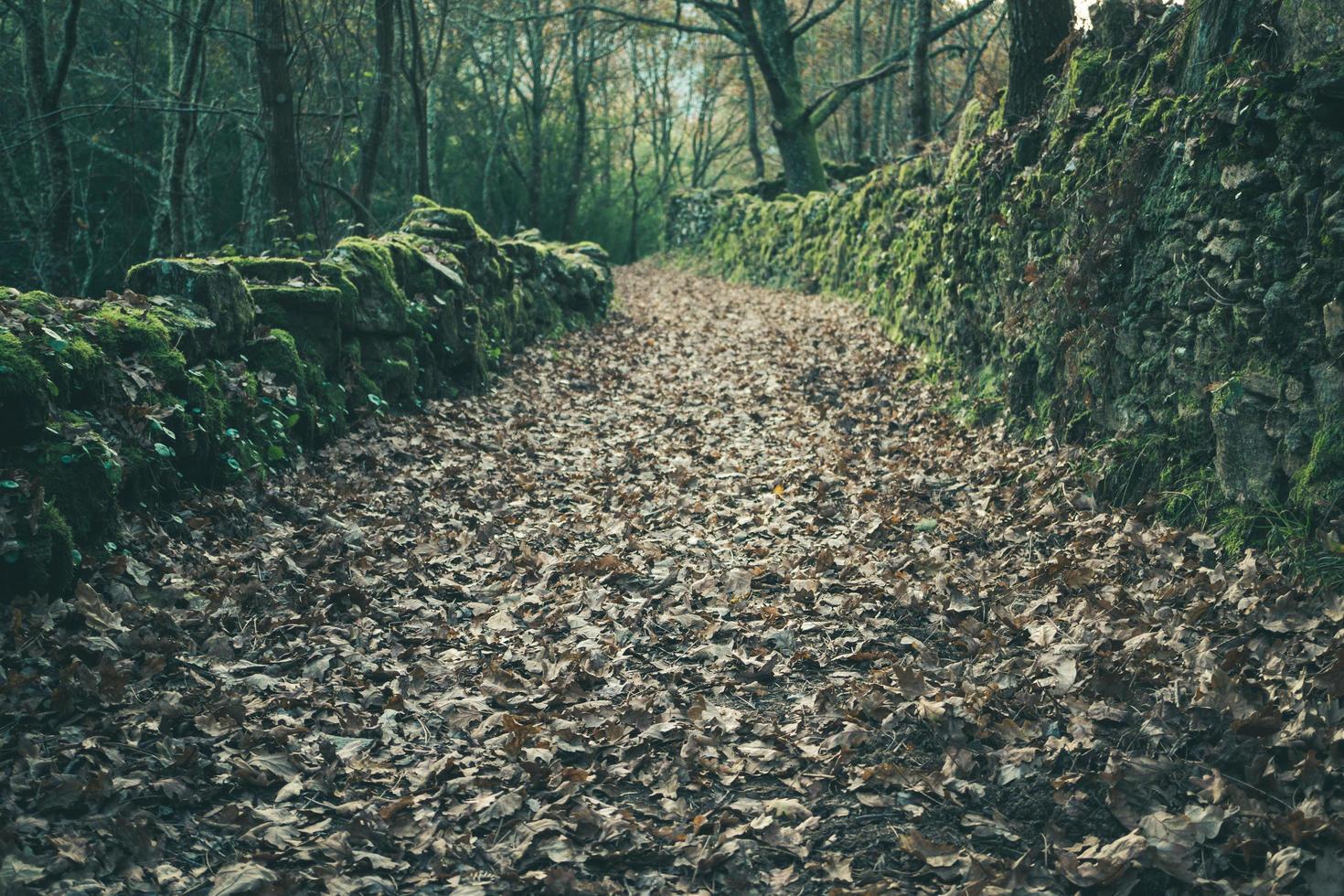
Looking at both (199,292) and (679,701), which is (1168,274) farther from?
(199,292)

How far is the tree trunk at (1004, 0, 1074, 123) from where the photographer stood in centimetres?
827

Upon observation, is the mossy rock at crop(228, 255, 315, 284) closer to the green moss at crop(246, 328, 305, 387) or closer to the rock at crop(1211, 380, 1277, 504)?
the green moss at crop(246, 328, 305, 387)

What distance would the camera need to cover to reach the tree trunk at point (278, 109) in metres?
9.80

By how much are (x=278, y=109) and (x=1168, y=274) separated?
28.2ft

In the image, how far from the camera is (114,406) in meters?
5.24

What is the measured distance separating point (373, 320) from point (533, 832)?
245 inches

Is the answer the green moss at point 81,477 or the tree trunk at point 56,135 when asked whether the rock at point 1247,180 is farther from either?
the tree trunk at point 56,135

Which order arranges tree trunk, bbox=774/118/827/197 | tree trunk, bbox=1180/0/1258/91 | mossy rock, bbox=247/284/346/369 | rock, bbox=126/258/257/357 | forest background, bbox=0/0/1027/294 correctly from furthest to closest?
tree trunk, bbox=774/118/827/197 → forest background, bbox=0/0/1027/294 → mossy rock, bbox=247/284/346/369 → rock, bbox=126/258/257/357 → tree trunk, bbox=1180/0/1258/91

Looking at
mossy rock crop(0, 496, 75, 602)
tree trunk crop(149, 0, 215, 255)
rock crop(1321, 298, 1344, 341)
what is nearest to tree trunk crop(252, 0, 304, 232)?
tree trunk crop(149, 0, 215, 255)

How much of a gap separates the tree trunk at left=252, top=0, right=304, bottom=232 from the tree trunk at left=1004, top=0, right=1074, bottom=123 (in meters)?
7.08

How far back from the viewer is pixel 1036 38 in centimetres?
831

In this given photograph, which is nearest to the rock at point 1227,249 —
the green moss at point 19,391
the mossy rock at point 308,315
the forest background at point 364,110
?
the forest background at point 364,110

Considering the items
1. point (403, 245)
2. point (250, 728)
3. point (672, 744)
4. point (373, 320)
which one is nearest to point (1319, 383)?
point (672, 744)

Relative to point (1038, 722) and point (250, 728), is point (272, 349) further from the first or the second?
point (1038, 722)
